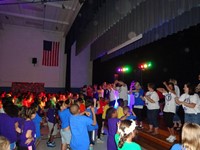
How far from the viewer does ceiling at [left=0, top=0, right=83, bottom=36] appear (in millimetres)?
10406

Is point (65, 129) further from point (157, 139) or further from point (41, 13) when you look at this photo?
point (41, 13)

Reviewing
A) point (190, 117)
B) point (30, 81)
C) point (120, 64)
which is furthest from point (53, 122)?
point (30, 81)

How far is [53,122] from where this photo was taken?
5.78 meters

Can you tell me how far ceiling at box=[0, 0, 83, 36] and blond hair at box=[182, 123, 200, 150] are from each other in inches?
341

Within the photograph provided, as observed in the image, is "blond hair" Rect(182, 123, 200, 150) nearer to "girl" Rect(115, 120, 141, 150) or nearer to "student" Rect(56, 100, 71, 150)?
"girl" Rect(115, 120, 141, 150)

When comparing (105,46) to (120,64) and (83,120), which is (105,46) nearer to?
(120,64)

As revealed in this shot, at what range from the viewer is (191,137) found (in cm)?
174

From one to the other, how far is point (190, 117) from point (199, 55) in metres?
3.72

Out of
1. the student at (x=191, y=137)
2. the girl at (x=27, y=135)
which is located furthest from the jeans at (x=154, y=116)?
the student at (x=191, y=137)

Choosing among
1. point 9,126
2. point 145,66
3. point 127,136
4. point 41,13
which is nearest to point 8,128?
point 9,126

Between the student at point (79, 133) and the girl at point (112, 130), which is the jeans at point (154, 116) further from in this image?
the student at point (79, 133)

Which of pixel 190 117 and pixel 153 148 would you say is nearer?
pixel 190 117

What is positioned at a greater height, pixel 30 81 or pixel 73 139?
pixel 30 81

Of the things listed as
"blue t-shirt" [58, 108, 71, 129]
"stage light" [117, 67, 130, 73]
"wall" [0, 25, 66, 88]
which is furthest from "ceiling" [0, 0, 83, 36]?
"blue t-shirt" [58, 108, 71, 129]
